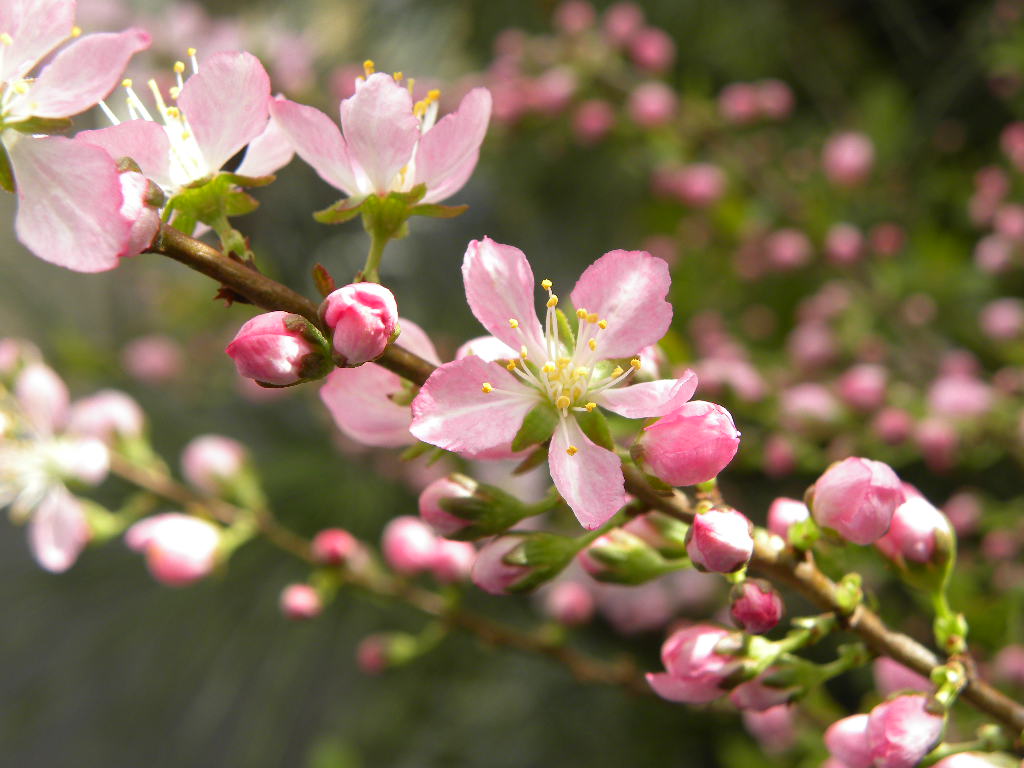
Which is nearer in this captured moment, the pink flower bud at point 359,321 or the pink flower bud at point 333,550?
the pink flower bud at point 359,321

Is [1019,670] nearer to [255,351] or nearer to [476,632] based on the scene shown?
[476,632]

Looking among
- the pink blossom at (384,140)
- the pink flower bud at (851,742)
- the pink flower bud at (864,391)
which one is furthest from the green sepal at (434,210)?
the pink flower bud at (864,391)

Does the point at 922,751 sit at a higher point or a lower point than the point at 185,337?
higher

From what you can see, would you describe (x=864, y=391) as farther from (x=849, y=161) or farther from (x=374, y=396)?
(x=374, y=396)

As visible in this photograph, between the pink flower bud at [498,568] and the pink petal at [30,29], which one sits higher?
the pink petal at [30,29]

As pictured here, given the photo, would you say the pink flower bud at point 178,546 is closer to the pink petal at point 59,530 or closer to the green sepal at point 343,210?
the pink petal at point 59,530

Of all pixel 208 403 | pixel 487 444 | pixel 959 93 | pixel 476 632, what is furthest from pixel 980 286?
pixel 208 403
